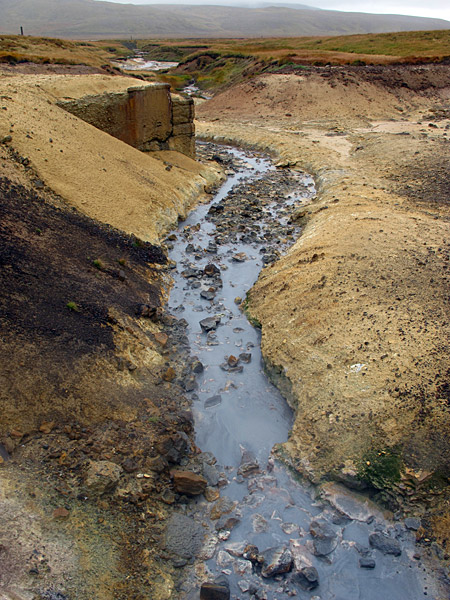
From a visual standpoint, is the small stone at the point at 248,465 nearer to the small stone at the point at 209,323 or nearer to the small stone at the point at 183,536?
the small stone at the point at 183,536

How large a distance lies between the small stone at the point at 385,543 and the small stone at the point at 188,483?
2.62 metres

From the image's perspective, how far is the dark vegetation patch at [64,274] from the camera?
27.3ft

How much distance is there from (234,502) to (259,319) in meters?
5.11

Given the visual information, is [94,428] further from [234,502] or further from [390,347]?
[390,347]

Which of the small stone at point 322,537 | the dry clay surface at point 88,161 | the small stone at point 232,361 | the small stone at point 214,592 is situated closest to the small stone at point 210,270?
the dry clay surface at point 88,161

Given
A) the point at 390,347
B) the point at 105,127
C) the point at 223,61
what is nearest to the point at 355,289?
the point at 390,347

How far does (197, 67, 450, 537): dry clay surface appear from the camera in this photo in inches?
294

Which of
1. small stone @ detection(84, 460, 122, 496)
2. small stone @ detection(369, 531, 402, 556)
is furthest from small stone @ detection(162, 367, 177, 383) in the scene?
small stone @ detection(369, 531, 402, 556)

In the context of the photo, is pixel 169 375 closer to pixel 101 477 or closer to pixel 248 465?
pixel 248 465

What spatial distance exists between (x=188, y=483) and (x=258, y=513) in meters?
1.16

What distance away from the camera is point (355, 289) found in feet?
34.6

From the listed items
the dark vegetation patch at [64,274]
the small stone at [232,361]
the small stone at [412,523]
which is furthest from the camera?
the small stone at [232,361]

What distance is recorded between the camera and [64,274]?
32.6 ft

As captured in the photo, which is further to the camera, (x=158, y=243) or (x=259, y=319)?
(x=158, y=243)
